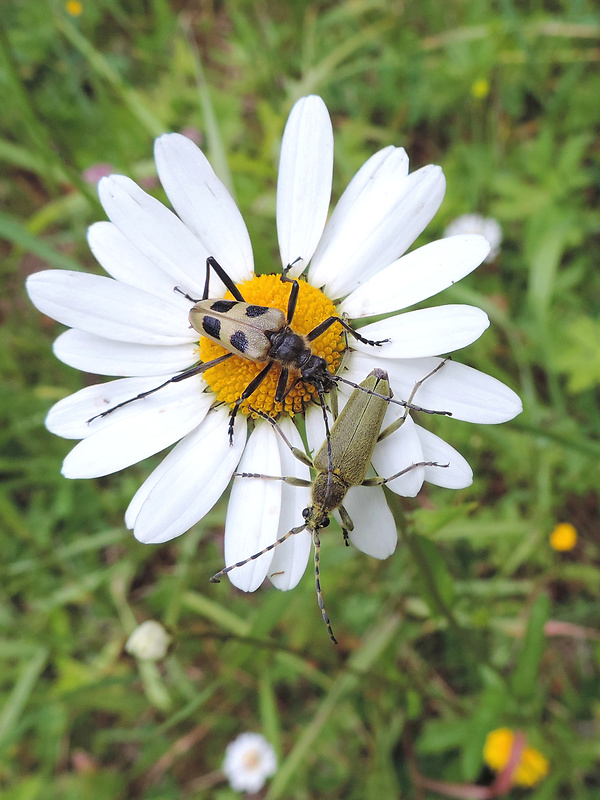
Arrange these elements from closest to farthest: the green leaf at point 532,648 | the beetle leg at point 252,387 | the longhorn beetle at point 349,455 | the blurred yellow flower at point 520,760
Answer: the longhorn beetle at point 349,455
the beetle leg at point 252,387
the green leaf at point 532,648
the blurred yellow flower at point 520,760

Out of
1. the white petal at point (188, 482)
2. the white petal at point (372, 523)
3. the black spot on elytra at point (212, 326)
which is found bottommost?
the white petal at point (372, 523)

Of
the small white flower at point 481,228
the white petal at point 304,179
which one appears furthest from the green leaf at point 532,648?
the small white flower at point 481,228

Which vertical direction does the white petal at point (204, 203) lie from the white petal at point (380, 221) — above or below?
above

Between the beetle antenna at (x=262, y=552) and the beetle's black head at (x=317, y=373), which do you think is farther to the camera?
the beetle's black head at (x=317, y=373)

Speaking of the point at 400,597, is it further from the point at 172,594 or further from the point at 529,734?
the point at 172,594

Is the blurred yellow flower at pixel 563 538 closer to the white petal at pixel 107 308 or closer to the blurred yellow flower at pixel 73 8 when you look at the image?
the white petal at pixel 107 308

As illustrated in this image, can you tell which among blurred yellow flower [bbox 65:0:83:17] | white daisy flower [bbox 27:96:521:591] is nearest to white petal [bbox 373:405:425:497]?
white daisy flower [bbox 27:96:521:591]

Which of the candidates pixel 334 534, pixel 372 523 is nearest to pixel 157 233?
pixel 372 523
